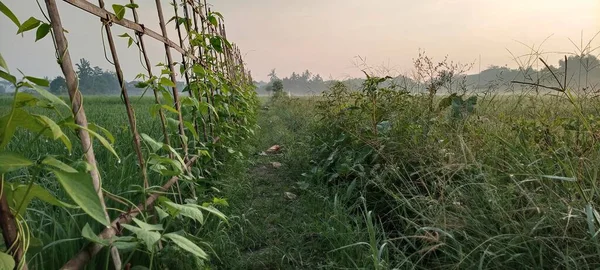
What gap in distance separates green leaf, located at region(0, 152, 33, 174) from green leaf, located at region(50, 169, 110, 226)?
5 cm

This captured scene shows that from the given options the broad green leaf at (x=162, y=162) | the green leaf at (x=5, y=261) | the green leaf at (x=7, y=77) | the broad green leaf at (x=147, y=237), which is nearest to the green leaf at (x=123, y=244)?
the broad green leaf at (x=147, y=237)

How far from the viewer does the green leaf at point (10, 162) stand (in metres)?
0.70

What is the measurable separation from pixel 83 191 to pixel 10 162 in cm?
13

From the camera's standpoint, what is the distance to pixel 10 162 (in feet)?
2.31

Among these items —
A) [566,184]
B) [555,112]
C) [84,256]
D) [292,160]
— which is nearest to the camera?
[84,256]

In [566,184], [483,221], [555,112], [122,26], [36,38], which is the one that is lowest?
[483,221]

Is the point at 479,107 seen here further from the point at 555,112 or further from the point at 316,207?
the point at 316,207

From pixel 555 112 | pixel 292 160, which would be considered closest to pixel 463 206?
pixel 555 112

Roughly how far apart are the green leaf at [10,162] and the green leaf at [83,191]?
5 cm

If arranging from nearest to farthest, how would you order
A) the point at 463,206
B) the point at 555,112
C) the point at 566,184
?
the point at 566,184 < the point at 463,206 < the point at 555,112

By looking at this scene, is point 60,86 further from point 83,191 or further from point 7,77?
point 83,191

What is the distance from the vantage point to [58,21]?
1.12m

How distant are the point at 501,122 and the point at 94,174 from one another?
250cm

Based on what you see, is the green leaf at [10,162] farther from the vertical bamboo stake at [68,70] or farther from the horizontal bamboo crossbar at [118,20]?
the horizontal bamboo crossbar at [118,20]
